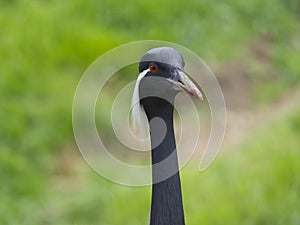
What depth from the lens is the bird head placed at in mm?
3232

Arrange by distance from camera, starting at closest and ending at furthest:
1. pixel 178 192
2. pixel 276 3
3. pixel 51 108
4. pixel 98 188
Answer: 1. pixel 178 192
2. pixel 98 188
3. pixel 51 108
4. pixel 276 3

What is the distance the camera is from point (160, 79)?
3.26m

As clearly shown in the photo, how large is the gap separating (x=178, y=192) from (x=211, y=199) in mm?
1874

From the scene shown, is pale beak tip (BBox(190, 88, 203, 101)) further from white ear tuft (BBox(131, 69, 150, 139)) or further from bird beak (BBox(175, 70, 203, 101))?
white ear tuft (BBox(131, 69, 150, 139))

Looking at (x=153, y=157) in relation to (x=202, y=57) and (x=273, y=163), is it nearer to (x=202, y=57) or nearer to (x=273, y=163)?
(x=273, y=163)

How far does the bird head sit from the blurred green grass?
1.74 m

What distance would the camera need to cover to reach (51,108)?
592 centimetres

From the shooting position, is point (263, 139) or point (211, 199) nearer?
point (211, 199)

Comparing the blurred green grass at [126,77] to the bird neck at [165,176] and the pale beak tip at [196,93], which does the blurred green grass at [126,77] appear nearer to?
the bird neck at [165,176]

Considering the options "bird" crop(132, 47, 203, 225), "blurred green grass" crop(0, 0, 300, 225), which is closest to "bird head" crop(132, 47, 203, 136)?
"bird" crop(132, 47, 203, 225)

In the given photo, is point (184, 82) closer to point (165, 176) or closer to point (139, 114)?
point (139, 114)

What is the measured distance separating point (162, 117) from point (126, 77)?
324 cm

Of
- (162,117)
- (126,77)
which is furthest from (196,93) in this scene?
(126,77)

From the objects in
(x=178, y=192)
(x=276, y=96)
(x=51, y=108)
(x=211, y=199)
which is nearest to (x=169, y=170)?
(x=178, y=192)
